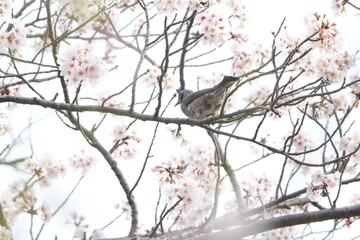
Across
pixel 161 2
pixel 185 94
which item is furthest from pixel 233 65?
pixel 161 2

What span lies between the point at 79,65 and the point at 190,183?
9.43 ft

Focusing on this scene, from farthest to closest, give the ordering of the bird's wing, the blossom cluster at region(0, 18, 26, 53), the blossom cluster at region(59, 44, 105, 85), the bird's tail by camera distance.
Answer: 1. the bird's wing
2. the blossom cluster at region(0, 18, 26, 53)
3. the bird's tail
4. the blossom cluster at region(59, 44, 105, 85)

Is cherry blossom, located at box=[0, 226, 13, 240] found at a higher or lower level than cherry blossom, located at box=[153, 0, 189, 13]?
lower

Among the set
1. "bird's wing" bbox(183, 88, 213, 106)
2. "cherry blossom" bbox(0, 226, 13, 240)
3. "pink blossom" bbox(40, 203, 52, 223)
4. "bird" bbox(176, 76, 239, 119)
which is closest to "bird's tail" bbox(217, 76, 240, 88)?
"bird" bbox(176, 76, 239, 119)

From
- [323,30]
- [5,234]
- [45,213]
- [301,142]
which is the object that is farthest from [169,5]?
[5,234]

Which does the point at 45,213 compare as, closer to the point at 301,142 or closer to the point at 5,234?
the point at 5,234

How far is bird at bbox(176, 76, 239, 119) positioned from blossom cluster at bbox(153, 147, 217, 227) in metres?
0.94

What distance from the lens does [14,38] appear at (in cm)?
471

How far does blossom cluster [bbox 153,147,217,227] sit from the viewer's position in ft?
19.4

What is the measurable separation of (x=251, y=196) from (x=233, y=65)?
2034 millimetres

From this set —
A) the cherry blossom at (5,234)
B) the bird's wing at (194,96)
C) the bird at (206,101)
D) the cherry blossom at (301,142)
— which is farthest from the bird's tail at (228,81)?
the cherry blossom at (301,142)

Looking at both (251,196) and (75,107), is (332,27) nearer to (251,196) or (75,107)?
(75,107)

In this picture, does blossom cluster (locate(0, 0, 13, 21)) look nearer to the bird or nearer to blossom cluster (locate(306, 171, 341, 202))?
the bird

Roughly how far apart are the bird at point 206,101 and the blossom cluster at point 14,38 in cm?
186
